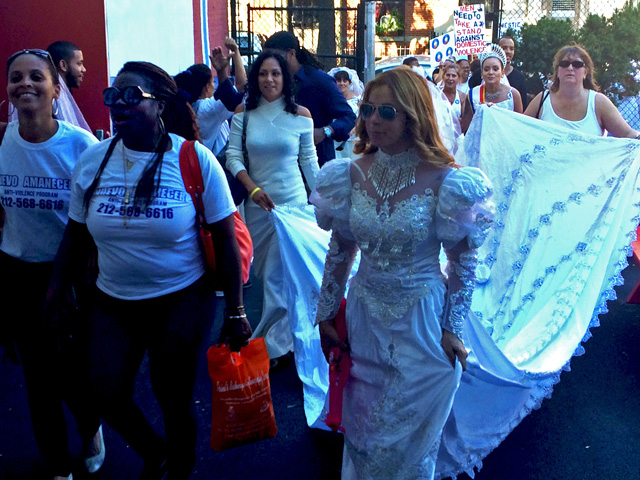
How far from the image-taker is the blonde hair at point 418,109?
9.55ft

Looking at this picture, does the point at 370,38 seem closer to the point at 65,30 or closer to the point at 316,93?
the point at 65,30

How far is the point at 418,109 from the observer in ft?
9.61

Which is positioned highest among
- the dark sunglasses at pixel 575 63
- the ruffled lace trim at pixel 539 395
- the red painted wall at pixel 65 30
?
the red painted wall at pixel 65 30

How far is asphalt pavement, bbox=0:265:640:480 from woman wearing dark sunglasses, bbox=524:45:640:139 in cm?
200

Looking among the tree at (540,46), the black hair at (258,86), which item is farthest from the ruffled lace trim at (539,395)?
the tree at (540,46)

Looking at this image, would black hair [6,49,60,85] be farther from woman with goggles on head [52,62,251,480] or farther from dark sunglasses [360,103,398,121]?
dark sunglasses [360,103,398,121]

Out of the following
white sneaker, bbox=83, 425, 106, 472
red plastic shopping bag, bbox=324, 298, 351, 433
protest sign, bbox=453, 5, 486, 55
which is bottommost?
white sneaker, bbox=83, 425, 106, 472

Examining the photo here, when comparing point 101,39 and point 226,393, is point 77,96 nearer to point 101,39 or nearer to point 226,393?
point 101,39

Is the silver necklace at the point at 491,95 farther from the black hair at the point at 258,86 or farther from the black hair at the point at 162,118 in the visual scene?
the black hair at the point at 162,118

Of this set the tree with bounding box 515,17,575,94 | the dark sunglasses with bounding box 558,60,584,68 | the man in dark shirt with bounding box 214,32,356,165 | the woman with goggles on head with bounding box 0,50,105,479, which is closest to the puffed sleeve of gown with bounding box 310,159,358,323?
the woman with goggles on head with bounding box 0,50,105,479

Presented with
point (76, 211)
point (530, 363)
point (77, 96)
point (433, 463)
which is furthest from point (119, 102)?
point (77, 96)

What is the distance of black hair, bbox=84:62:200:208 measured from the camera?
3.06 meters

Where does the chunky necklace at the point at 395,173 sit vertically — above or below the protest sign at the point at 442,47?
below

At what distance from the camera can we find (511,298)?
5094 mm
